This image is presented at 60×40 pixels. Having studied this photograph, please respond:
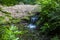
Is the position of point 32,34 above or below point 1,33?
below

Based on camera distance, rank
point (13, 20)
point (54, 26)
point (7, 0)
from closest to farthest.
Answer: point (54, 26) → point (13, 20) → point (7, 0)

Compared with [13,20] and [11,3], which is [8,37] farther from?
[11,3]


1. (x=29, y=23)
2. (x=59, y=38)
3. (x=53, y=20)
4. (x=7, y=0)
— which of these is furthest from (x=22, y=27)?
(x=7, y=0)

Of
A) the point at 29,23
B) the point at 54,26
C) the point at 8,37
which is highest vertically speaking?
the point at 8,37

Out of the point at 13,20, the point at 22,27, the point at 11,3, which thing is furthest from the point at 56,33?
the point at 11,3

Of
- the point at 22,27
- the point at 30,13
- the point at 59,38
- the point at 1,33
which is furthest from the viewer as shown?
the point at 30,13

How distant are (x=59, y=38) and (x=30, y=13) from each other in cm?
386

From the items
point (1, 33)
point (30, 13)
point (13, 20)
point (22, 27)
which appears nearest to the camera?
point (1, 33)

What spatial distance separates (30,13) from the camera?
33.5 feet

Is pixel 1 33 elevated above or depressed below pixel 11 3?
above

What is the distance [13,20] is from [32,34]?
6.80 feet

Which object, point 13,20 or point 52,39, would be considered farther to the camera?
point 13,20

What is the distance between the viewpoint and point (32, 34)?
754cm

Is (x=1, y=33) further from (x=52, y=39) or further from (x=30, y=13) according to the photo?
(x=30, y=13)
